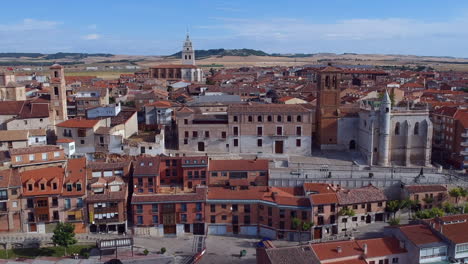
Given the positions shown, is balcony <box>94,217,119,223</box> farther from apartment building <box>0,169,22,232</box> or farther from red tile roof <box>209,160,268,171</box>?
red tile roof <box>209,160,268,171</box>

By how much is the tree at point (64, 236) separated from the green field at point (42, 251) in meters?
1.05

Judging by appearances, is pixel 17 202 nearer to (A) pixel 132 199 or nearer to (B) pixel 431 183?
(A) pixel 132 199

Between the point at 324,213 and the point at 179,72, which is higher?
the point at 179,72

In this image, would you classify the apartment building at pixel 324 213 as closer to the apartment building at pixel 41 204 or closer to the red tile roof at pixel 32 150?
the apartment building at pixel 41 204

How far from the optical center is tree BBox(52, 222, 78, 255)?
4381cm

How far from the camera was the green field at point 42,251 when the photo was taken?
4447 cm

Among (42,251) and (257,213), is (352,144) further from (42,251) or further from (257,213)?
(42,251)

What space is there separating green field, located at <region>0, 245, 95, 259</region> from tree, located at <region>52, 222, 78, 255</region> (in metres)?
1.05

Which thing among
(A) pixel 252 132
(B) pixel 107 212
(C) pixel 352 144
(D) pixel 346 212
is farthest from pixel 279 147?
(B) pixel 107 212

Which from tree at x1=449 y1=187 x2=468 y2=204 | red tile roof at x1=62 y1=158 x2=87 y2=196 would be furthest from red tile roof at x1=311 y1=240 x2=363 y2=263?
red tile roof at x1=62 y1=158 x2=87 y2=196

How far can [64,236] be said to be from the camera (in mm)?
43812

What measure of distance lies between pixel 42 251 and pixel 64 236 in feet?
11.9

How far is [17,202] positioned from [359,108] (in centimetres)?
4723

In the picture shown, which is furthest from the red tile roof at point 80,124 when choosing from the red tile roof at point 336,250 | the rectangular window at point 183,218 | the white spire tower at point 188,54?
the white spire tower at point 188,54
